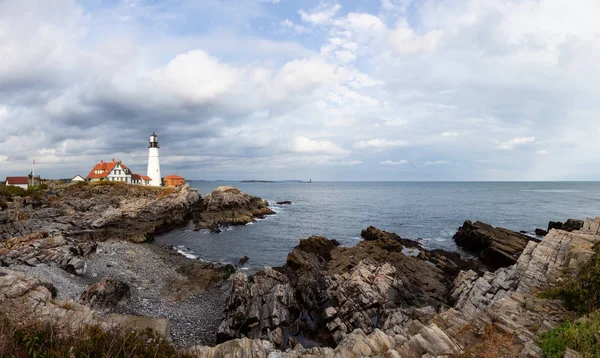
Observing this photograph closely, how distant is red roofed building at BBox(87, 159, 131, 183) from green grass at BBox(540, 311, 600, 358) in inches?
3541

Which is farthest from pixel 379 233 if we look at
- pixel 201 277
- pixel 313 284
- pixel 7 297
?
pixel 7 297

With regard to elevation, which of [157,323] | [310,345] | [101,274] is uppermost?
[157,323]

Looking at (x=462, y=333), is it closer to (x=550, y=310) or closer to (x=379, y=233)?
(x=550, y=310)

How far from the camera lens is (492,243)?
1415 inches

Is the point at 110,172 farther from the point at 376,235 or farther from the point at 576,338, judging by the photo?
the point at 576,338

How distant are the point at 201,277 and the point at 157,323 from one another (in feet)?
47.7

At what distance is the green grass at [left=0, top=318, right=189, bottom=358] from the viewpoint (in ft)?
22.6

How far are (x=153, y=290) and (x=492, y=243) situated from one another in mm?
38167

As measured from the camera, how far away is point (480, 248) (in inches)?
1529

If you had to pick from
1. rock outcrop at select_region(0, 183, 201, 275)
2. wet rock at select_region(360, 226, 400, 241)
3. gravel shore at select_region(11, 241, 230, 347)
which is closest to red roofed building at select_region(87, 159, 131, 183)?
rock outcrop at select_region(0, 183, 201, 275)

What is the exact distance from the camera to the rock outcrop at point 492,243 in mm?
33394

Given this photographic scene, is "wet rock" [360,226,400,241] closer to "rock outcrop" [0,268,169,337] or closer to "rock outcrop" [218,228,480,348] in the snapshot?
"rock outcrop" [218,228,480,348]

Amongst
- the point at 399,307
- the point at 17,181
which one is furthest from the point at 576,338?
the point at 17,181

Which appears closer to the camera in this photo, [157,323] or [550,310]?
[550,310]
